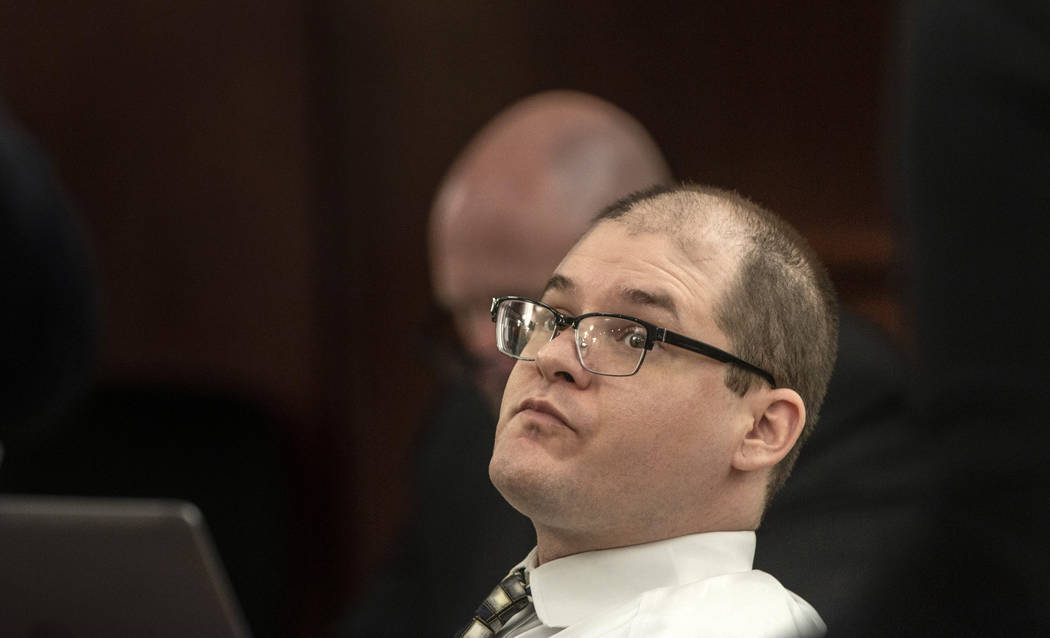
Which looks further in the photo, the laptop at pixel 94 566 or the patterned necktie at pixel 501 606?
the laptop at pixel 94 566

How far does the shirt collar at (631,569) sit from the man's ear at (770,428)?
24mm

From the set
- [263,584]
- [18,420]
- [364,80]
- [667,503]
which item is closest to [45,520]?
[18,420]

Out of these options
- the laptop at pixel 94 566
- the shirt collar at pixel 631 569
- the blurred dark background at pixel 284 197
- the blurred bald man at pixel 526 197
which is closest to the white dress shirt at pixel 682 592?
the shirt collar at pixel 631 569

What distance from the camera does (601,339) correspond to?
1.17 feet

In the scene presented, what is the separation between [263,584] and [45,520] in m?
0.85

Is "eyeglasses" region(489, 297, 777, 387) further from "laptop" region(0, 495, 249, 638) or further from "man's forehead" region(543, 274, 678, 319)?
"laptop" region(0, 495, 249, 638)

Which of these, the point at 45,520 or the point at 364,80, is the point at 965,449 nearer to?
the point at 45,520

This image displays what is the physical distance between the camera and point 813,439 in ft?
1.23

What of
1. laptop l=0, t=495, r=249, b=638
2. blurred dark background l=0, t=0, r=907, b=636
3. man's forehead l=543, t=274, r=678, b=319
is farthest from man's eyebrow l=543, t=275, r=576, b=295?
blurred dark background l=0, t=0, r=907, b=636

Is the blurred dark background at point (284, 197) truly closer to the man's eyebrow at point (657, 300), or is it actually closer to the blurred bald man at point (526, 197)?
the blurred bald man at point (526, 197)

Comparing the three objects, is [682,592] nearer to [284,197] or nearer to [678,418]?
[678,418]

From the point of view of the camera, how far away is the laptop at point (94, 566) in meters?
0.73

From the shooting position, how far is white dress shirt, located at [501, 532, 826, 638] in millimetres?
339

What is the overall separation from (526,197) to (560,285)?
4.0 inches
